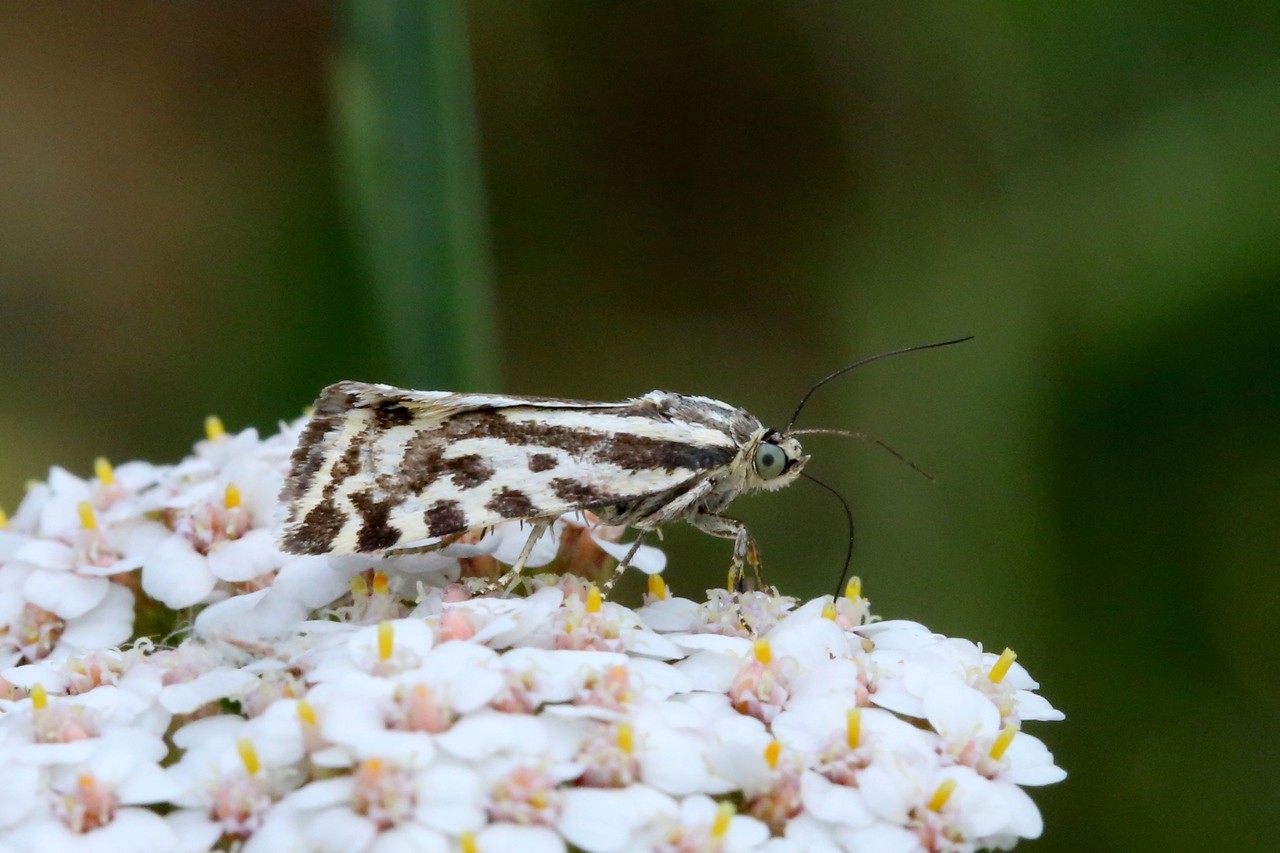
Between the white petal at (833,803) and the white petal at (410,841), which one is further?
the white petal at (833,803)

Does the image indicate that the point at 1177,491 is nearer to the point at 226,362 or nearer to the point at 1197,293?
the point at 1197,293

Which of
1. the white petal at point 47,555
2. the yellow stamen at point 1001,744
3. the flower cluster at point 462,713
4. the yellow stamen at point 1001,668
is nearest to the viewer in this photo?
the flower cluster at point 462,713

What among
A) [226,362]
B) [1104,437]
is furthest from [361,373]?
[1104,437]

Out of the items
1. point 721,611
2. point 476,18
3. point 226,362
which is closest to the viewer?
point 721,611

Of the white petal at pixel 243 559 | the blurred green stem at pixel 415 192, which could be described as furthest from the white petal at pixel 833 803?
the blurred green stem at pixel 415 192

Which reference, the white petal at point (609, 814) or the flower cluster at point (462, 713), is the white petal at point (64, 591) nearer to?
the flower cluster at point (462, 713)

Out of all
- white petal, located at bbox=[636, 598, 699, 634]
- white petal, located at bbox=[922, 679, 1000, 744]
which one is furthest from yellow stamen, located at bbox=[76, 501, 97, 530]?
white petal, located at bbox=[922, 679, 1000, 744]

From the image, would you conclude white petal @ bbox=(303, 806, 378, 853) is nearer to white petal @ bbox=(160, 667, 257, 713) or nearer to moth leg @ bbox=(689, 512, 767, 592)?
white petal @ bbox=(160, 667, 257, 713)
